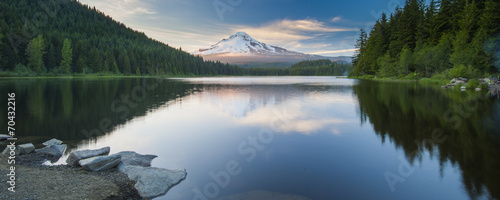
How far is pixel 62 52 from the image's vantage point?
328 feet

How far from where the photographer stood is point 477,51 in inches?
1629

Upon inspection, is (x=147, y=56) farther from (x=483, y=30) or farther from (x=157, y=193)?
(x=157, y=193)

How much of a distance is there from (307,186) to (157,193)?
11.8 feet

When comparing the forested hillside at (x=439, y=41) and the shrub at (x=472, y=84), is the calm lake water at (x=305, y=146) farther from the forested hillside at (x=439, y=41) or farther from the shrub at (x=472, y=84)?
the forested hillside at (x=439, y=41)

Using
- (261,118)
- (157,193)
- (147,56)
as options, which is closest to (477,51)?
(261,118)

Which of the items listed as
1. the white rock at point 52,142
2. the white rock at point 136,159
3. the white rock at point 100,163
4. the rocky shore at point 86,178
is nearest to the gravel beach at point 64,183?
the rocky shore at point 86,178

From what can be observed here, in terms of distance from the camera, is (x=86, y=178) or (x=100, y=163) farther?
(x=100, y=163)

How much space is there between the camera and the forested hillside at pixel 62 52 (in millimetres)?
89250

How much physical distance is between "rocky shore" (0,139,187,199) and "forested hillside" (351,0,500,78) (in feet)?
160

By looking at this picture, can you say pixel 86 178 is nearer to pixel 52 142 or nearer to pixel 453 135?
pixel 52 142

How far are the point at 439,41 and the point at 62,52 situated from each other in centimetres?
11537

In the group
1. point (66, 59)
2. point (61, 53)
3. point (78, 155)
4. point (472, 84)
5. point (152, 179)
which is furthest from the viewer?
point (61, 53)

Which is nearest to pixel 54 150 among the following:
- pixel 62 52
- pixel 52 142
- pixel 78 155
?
pixel 52 142

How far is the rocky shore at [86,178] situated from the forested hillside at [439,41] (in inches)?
1918
